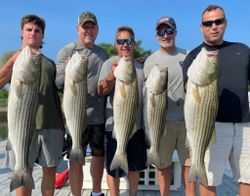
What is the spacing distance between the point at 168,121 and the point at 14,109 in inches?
81.5

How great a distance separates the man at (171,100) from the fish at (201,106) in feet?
2.18

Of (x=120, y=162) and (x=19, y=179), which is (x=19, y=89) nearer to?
(x=19, y=179)

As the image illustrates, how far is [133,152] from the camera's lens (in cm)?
497

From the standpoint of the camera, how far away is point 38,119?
441 centimetres

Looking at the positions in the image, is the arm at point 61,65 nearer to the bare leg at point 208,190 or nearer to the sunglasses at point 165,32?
the sunglasses at point 165,32

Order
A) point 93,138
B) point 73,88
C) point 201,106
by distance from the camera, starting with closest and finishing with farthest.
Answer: point 201,106
point 73,88
point 93,138

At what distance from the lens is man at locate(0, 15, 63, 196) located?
4.32m

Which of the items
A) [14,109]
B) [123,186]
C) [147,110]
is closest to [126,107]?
[147,110]

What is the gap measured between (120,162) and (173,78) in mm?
1336

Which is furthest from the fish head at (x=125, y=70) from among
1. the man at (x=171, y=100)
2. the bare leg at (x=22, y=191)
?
the bare leg at (x=22, y=191)

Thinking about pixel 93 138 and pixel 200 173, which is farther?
pixel 93 138

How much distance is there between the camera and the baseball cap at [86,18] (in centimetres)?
482

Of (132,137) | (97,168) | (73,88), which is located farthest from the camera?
(97,168)

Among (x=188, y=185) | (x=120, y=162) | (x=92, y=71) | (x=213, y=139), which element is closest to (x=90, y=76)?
(x=92, y=71)
